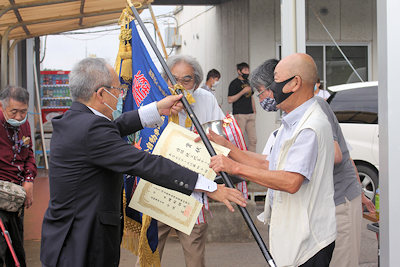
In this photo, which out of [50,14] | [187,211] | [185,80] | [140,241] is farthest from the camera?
[50,14]

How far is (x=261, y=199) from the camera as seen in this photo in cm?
989

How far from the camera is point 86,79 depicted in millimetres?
3068

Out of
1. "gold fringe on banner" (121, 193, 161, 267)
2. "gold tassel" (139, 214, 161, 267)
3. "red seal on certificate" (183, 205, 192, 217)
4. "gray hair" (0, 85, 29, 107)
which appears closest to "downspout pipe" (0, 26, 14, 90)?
"gray hair" (0, 85, 29, 107)

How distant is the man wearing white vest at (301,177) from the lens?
2.73m

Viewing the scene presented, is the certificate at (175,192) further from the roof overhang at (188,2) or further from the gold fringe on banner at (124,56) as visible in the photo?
the roof overhang at (188,2)

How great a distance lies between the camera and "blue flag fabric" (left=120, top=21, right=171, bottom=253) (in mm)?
3826

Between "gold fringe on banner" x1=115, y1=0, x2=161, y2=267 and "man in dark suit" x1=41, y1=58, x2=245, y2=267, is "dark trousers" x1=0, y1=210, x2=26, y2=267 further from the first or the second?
"man in dark suit" x1=41, y1=58, x2=245, y2=267

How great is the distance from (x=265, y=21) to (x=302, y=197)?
9.09 metres

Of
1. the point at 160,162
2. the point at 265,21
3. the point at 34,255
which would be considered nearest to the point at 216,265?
the point at 34,255

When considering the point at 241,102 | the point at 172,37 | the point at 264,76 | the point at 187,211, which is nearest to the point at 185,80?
the point at 264,76

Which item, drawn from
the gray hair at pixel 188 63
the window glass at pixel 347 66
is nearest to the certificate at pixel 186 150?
the gray hair at pixel 188 63

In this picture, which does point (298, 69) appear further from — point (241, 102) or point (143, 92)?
point (241, 102)

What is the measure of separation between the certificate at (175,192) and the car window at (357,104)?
6.29m

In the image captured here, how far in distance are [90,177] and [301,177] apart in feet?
3.81
